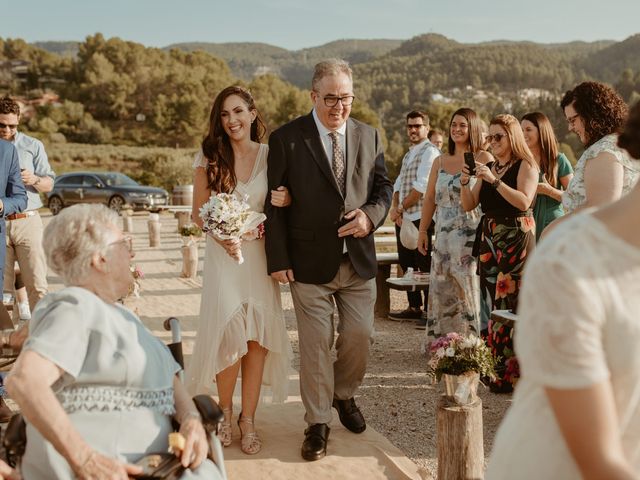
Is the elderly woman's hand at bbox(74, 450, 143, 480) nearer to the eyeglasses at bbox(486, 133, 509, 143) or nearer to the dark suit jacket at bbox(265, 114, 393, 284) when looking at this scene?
the dark suit jacket at bbox(265, 114, 393, 284)

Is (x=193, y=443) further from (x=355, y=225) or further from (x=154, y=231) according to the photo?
(x=154, y=231)

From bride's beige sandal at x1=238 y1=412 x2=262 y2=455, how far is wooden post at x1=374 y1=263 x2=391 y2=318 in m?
4.57

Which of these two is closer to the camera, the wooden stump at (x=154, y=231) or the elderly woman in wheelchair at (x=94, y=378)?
the elderly woman in wheelchair at (x=94, y=378)

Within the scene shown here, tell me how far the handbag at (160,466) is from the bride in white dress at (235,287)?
1.97 meters

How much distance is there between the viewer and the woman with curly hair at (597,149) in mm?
3805

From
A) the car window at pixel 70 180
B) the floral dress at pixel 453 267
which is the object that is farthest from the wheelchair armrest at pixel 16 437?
the car window at pixel 70 180

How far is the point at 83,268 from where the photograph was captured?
253cm

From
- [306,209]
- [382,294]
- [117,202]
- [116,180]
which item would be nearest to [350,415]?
[306,209]

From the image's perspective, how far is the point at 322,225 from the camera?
436cm

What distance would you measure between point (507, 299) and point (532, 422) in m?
4.18

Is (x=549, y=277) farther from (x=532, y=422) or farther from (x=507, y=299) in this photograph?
(x=507, y=299)

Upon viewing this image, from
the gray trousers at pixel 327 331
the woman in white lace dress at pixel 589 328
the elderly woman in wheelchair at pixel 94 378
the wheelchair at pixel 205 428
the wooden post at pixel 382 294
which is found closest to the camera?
the woman in white lace dress at pixel 589 328

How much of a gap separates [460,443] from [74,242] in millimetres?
2378

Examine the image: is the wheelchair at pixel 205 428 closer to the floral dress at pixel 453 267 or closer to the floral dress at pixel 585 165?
the floral dress at pixel 585 165
